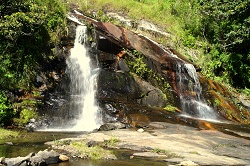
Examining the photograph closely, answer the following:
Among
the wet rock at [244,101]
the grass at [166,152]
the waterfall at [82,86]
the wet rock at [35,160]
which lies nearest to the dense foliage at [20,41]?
the waterfall at [82,86]

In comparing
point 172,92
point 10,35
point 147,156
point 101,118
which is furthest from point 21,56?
point 147,156

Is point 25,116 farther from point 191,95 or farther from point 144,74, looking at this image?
point 191,95

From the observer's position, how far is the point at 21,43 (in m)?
19.3

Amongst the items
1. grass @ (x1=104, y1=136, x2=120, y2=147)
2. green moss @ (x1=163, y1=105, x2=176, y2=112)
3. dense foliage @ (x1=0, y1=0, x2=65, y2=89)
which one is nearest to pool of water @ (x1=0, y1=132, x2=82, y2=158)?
grass @ (x1=104, y1=136, x2=120, y2=147)

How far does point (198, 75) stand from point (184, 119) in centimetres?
711

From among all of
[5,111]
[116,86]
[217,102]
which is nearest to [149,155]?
[5,111]

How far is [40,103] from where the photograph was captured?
17.5 meters

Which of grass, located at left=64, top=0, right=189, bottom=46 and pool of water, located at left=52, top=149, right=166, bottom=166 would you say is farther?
grass, located at left=64, top=0, right=189, bottom=46

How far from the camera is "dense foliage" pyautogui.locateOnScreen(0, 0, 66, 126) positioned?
17609 millimetres

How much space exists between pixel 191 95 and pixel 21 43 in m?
A: 12.2

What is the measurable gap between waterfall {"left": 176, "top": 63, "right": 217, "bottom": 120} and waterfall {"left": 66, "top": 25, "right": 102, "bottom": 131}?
6.39 metres

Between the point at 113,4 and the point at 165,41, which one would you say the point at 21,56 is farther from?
the point at 113,4

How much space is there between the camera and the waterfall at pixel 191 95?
21.2m

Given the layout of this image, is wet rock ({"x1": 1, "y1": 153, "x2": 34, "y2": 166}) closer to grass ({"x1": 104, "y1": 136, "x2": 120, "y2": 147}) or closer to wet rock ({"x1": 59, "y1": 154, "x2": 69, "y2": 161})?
wet rock ({"x1": 59, "y1": 154, "x2": 69, "y2": 161})
